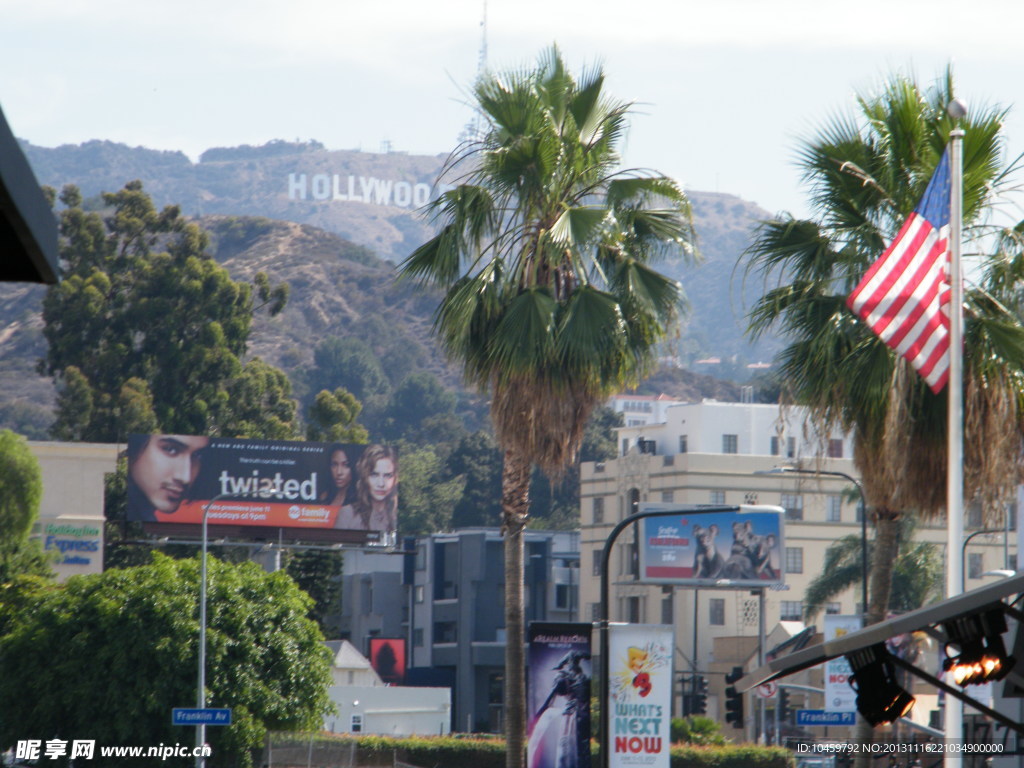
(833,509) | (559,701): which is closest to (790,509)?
(833,509)

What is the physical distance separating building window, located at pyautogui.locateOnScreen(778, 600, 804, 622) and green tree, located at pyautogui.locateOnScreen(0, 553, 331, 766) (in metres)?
52.6

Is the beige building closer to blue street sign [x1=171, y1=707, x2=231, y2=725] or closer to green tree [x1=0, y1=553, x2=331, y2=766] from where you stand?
green tree [x1=0, y1=553, x2=331, y2=766]

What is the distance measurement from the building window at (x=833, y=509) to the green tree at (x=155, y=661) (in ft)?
188

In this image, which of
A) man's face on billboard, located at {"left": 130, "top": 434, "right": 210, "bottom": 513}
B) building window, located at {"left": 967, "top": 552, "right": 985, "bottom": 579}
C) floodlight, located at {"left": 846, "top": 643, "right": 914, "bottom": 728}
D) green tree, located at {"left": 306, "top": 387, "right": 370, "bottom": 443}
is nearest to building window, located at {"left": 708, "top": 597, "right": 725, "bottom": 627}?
building window, located at {"left": 967, "top": 552, "right": 985, "bottom": 579}

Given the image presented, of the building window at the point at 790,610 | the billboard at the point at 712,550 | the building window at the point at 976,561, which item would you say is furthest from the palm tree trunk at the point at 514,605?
the building window at the point at 976,561

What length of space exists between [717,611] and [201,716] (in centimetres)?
5944

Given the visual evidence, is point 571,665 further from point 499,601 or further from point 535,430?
point 499,601

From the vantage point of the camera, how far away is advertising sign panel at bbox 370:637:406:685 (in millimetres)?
93812

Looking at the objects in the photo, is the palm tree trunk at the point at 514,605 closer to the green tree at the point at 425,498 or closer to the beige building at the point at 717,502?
the beige building at the point at 717,502

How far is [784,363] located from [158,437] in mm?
54522

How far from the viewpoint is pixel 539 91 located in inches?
923

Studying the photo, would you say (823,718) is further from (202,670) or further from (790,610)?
(790,610)

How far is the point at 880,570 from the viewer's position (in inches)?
758

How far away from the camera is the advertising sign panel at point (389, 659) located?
308 feet
